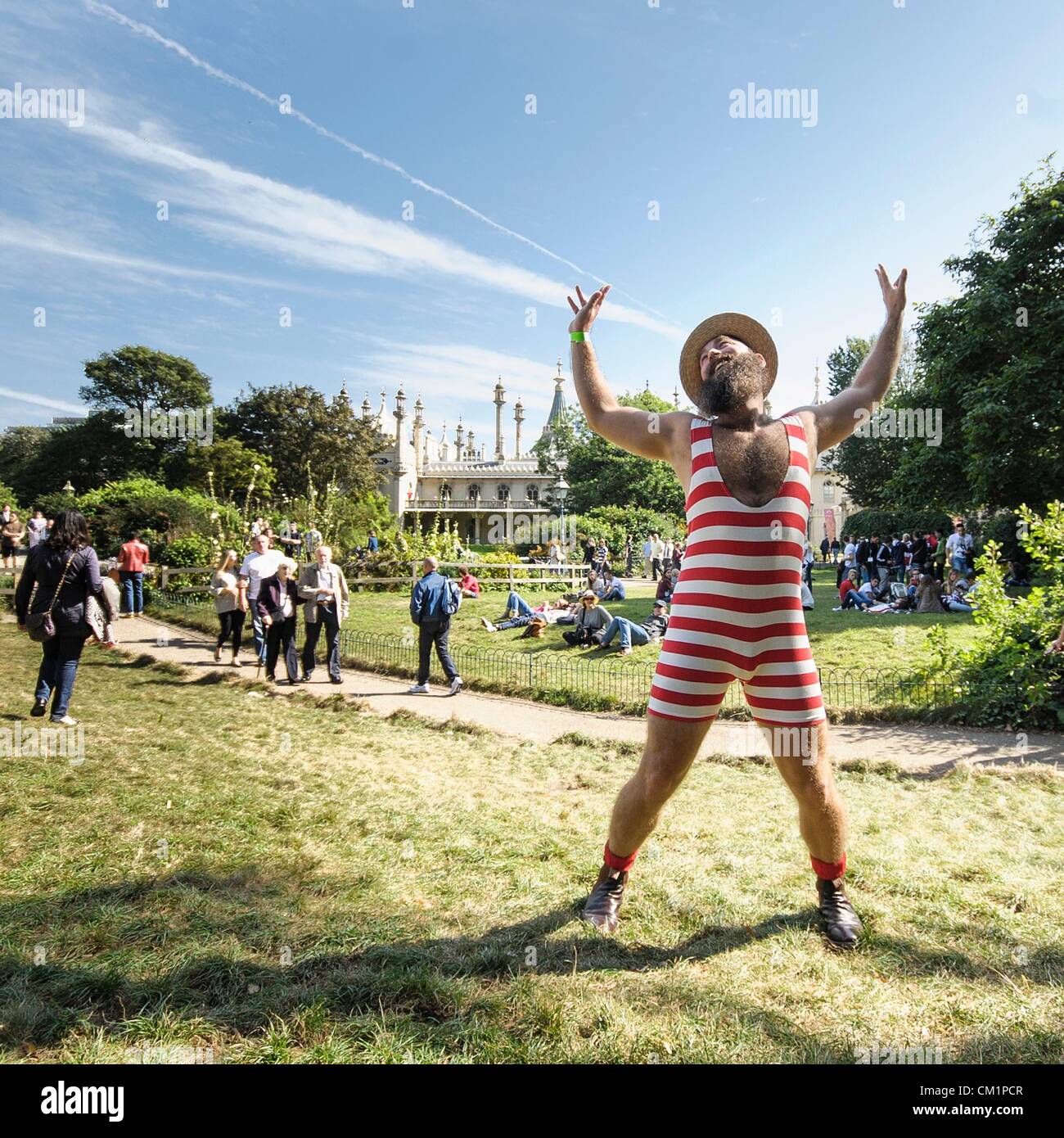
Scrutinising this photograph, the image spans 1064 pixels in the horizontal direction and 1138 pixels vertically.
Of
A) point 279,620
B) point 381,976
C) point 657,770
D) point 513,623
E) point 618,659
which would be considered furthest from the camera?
point 513,623

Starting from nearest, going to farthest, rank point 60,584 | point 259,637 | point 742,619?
point 742,619 < point 60,584 < point 259,637

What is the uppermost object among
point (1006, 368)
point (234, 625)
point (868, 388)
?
point (1006, 368)

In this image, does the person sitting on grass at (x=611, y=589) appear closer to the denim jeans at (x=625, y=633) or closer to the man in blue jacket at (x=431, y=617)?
the denim jeans at (x=625, y=633)

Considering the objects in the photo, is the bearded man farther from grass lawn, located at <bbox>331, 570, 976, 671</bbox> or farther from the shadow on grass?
grass lawn, located at <bbox>331, 570, 976, 671</bbox>

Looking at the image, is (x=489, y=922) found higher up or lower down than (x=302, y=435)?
lower down

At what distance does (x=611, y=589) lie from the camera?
18375 mm

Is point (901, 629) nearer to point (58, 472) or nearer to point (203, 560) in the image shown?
point (203, 560)

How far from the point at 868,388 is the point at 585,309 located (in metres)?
1.24

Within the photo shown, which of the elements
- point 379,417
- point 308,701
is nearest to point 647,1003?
point 308,701

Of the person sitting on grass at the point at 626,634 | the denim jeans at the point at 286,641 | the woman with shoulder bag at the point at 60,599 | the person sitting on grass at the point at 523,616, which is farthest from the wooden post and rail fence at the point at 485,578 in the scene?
the woman with shoulder bag at the point at 60,599

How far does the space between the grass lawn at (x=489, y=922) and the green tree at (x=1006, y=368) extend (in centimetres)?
1540

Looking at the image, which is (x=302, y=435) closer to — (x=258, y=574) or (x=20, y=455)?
(x=20, y=455)

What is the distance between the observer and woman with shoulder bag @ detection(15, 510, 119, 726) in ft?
20.6

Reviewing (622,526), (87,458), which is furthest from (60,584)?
(87,458)
